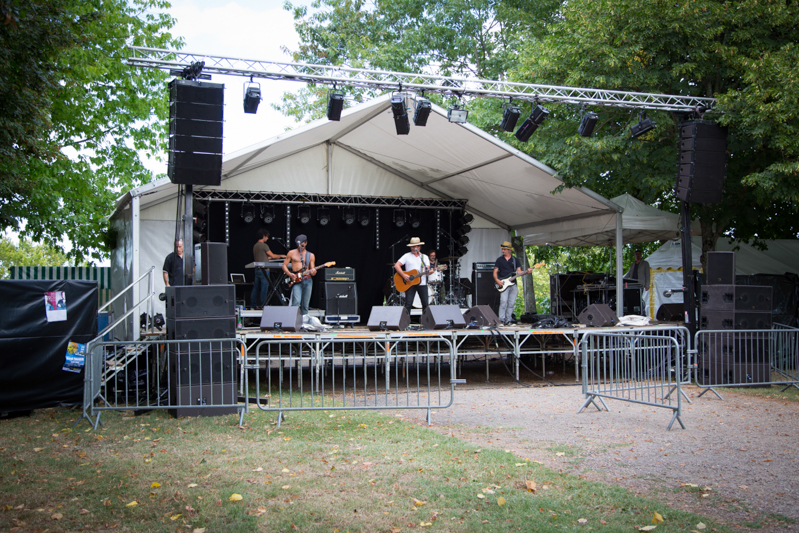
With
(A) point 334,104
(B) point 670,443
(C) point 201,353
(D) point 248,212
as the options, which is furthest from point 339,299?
(B) point 670,443

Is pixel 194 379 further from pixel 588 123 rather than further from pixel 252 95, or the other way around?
pixel 588 123

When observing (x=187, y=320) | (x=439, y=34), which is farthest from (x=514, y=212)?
(x=439, y=34)

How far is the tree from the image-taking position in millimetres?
9375

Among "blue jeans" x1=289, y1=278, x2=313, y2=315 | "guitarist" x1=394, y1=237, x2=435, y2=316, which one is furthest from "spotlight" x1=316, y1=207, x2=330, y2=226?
"blue jeans" x1=289, y1=278, x2=313, y2=315

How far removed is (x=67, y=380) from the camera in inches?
265

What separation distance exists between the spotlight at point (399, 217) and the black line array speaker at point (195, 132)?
24.7 feet

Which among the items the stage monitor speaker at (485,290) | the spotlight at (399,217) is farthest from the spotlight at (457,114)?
the spotlight at (399,217)

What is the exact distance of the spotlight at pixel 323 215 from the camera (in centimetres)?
1375

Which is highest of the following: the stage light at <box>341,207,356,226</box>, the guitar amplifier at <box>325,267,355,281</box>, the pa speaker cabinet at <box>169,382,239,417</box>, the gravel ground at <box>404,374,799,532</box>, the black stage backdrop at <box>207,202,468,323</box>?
the stage light at <box>341,207,356,226</box>

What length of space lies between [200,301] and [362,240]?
839 centimetres

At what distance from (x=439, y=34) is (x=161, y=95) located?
10.2m

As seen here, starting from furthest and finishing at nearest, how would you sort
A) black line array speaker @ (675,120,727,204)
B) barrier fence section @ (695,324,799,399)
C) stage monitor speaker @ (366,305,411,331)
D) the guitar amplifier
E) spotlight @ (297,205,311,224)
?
spotlight @ (297,205,311,224) < the guitar amplifier < black line array speaker @ (675,120,727,204) < stage monitor speaker @ (366,305,411,331) < barrier fence section @ (695,324,799,399)

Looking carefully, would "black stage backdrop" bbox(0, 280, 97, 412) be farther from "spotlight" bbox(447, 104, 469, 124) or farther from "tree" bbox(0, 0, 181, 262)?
"spotlight" bbox(447, 104, 469, 124)

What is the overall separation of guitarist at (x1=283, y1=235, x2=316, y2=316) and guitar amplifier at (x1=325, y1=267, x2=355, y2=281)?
1164mm
